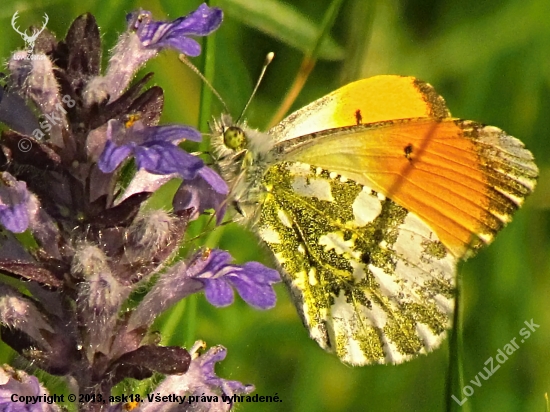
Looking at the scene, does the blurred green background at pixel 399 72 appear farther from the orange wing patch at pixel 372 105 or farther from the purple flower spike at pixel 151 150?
the purple flower spike at pixel 151 150

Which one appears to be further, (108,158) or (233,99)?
(233,99)

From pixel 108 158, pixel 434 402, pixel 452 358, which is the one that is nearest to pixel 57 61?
pixel 108 158

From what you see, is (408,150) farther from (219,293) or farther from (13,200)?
(13,200)

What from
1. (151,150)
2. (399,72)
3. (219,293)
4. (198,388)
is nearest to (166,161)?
(151,150)

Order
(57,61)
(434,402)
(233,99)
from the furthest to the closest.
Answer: (233,99)
(434,402)
(57,61)

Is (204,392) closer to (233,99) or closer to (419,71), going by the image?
(233,99)

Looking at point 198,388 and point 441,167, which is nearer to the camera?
point 198,388
